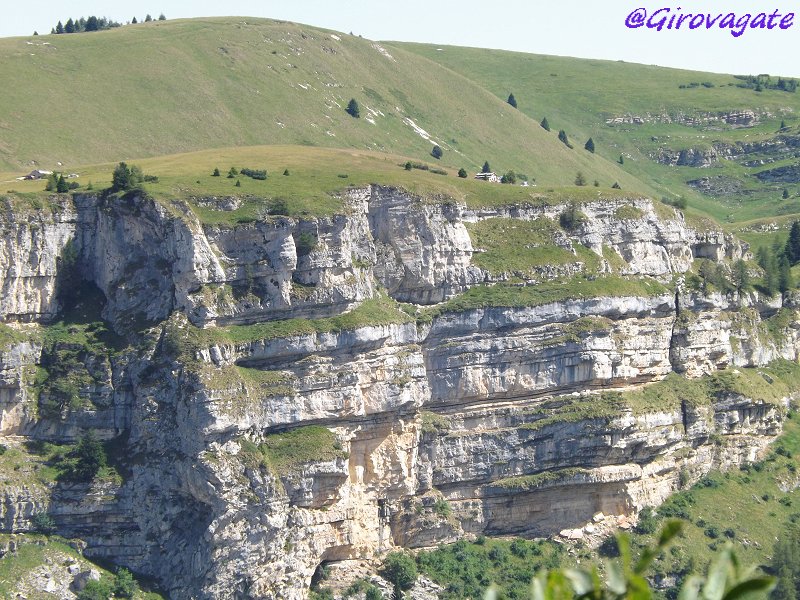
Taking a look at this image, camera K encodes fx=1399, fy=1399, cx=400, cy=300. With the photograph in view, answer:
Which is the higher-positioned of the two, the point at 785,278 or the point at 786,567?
the point at 785,278

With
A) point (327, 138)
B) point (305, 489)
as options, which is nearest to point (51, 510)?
point (305, 489)

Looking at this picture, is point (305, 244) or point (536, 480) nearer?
point (305, 244)

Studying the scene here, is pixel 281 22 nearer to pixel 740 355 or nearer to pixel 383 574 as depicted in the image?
pixel 740 355

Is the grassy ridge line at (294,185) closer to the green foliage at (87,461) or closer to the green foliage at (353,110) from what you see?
the green foliage at (87,461)

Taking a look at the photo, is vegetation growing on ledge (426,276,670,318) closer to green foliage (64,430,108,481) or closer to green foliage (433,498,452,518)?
green foliage (433,498,452,518)

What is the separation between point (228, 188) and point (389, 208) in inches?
350

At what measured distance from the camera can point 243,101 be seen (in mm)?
126438

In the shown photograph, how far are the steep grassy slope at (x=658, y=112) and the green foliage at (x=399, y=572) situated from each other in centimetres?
8578

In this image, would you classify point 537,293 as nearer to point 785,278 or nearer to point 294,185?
point 294,185

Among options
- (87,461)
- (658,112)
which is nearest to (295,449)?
(87,461)

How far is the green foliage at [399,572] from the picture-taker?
220 feet

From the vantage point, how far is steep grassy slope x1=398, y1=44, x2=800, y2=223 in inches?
6171

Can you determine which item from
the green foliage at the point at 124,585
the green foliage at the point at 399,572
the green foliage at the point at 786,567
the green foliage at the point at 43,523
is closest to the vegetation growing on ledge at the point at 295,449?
the green foliage at the point at 399,572

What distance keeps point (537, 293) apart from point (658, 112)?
11014cm
